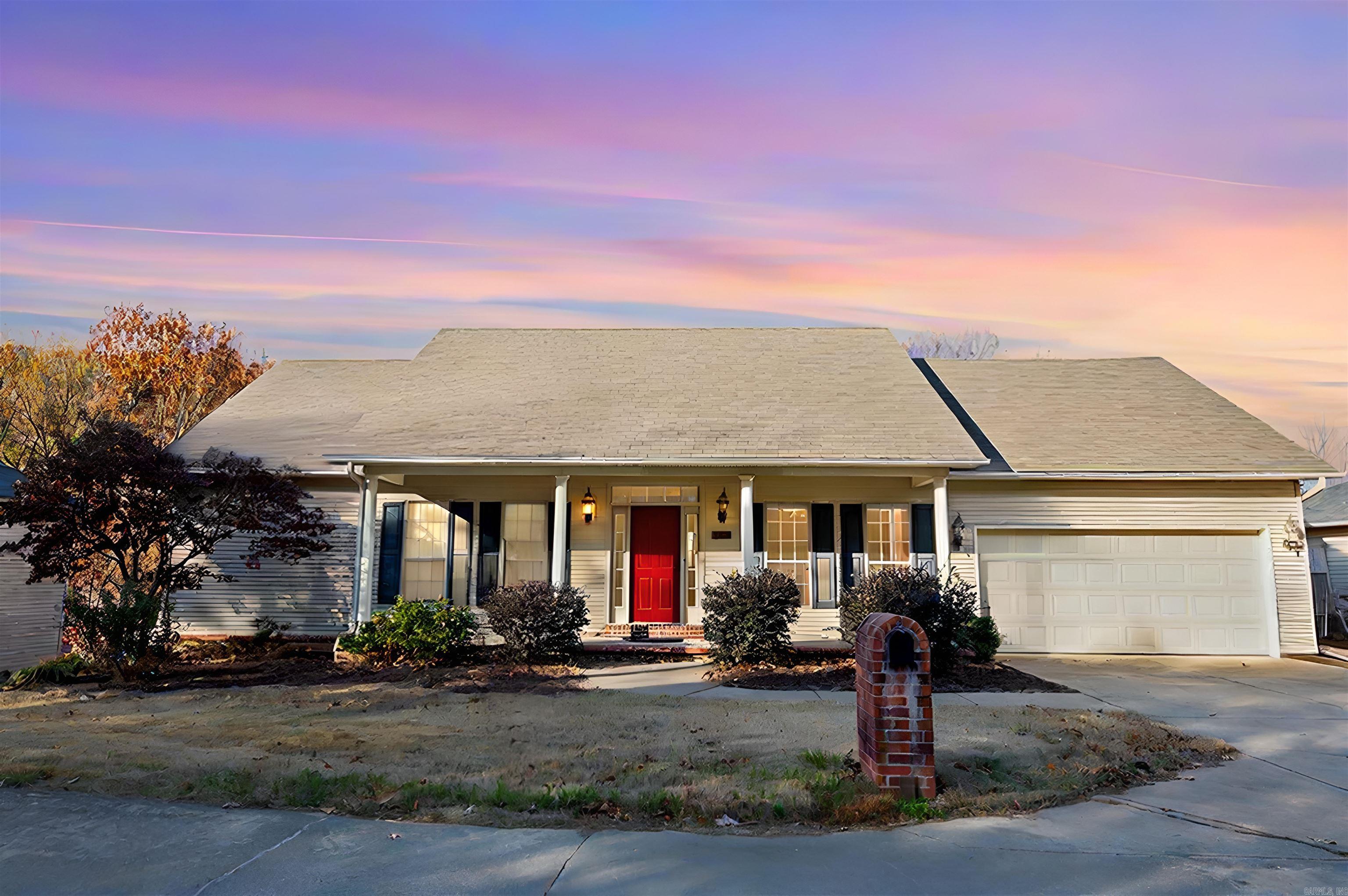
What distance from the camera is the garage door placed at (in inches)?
586

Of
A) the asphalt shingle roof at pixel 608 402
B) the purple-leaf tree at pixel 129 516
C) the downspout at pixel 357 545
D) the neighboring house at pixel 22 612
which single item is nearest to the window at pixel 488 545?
the asphalt shingle roof at pixel 608 402

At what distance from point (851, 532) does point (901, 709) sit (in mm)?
9371

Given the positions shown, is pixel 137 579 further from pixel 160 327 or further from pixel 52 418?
pixel 160 327

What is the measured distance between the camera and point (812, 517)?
15.3 metres

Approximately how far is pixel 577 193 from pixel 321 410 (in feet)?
23.1

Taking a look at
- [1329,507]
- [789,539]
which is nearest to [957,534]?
[789,539]

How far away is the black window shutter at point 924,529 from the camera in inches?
596

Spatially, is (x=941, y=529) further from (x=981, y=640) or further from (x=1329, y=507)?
(x=1329, y=507)

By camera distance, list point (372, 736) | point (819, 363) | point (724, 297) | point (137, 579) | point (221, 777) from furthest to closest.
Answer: point (724, 297) → point (819, 363) → point (137, 579) → point (372, 736) → point (221, 777)

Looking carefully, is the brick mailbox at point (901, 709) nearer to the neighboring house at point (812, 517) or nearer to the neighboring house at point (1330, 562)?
the neighboring house at point (812, 517)

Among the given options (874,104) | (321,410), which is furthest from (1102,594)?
(321,410)

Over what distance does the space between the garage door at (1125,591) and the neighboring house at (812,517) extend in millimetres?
30

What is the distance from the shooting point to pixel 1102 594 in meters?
15.0

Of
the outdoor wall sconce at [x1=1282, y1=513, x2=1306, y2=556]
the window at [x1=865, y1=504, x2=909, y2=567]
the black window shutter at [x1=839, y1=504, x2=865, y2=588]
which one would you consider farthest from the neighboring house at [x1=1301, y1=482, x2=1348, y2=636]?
the black window shutter at [x1=839, y1=504, x2=865, y2=588]
